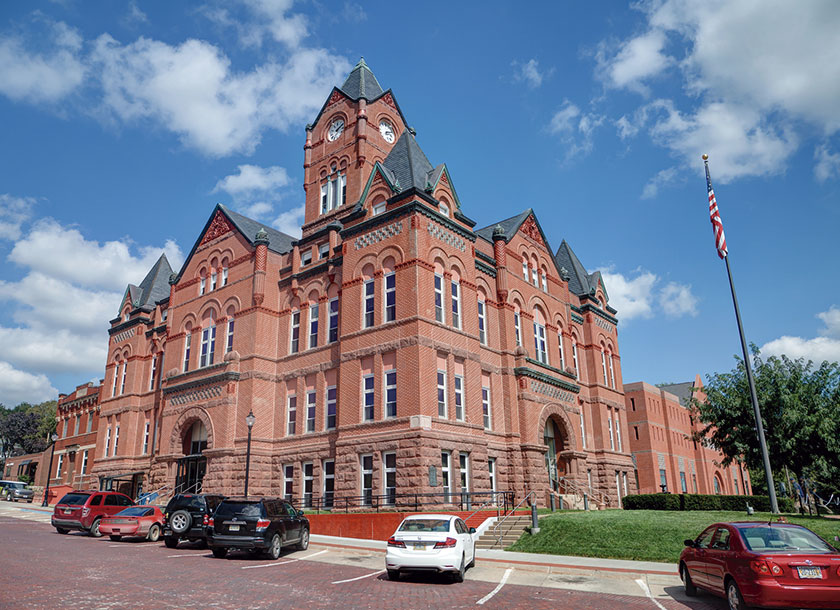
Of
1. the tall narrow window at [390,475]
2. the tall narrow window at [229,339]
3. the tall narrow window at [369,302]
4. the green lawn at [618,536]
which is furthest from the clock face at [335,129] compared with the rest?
the green lawn at [618,536]

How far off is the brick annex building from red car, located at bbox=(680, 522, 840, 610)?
1479 cm

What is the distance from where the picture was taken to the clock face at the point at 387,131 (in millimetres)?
40312

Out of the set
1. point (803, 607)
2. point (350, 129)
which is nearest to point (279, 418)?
point (350, 129)

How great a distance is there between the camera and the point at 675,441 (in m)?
65.8

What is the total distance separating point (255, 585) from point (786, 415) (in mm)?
27774

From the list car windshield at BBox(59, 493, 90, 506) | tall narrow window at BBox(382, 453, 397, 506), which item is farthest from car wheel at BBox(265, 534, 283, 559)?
car windshield at BBox(59, 493, 90, 506)

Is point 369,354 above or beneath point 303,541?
above

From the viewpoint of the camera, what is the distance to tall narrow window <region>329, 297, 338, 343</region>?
104 feet

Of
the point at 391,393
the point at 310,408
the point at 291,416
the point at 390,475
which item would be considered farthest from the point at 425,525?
the point at 291,416

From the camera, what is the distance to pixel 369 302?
2952 centimetres

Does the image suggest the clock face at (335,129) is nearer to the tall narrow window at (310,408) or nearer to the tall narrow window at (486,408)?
the tall narrow window at (310,408)

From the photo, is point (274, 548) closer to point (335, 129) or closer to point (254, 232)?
point (254, 232)

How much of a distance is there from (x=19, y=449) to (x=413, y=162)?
99634 mm

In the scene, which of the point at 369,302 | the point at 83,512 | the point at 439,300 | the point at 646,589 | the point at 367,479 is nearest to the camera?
the point at 646,589
